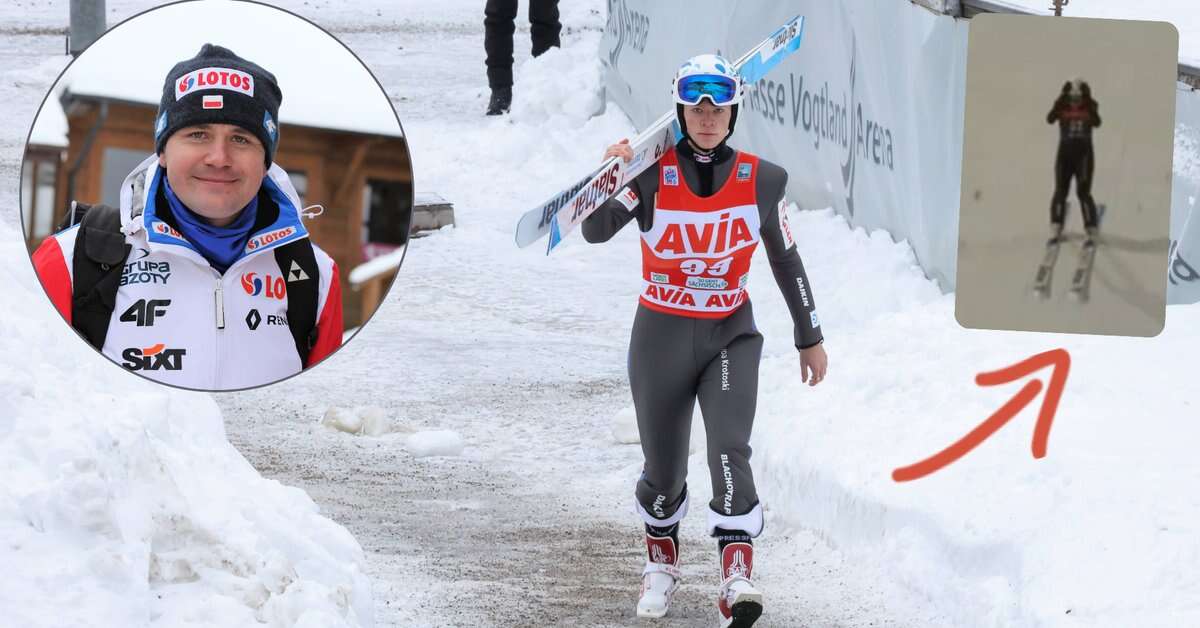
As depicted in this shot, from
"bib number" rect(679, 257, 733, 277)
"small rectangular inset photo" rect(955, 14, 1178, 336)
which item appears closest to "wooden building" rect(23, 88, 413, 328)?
"small rectangular inset photo" rect(955, 14, 1178, 336)

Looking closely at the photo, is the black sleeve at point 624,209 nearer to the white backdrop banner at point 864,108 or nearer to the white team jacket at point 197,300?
the white team jacket at point 197,300

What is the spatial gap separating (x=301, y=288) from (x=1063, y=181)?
1.78m

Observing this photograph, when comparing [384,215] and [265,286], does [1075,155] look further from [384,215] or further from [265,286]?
[265,286]

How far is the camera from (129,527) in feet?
16.6

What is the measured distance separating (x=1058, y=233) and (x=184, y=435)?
369cm

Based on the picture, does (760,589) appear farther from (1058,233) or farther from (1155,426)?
(1058,233)

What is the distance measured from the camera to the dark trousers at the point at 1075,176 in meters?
4.00

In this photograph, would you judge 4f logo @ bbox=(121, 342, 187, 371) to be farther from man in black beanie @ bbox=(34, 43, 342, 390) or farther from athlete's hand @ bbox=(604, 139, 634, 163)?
athlete's hand @ bbox=(604, 139, 634, 163)

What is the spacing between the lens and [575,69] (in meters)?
17.2

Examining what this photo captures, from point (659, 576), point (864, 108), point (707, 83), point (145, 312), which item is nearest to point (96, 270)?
point (145, 312)

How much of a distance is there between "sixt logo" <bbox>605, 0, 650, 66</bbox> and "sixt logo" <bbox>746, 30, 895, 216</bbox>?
319cm

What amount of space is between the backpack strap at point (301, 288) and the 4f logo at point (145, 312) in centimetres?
28

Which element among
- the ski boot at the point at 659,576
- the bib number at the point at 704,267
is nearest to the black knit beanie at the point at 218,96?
the bib number at the point at 704,267

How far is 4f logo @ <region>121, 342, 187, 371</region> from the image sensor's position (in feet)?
12.8
